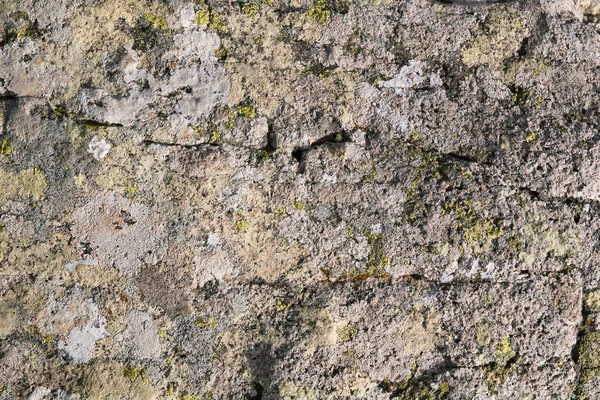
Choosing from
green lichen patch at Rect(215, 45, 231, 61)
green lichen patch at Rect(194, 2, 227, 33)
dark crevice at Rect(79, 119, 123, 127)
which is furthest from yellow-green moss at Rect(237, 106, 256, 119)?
dark crevice at Rect(79, 119, 123, 127)

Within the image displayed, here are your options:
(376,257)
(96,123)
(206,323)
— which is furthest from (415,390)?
(96,123)

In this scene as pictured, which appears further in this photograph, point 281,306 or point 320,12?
point 320,12

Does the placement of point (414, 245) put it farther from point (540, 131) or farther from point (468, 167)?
point (540, 131)

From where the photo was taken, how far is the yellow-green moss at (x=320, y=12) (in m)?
2.20

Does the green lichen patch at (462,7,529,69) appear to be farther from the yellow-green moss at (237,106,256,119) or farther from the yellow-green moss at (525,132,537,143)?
the yellow-green moss at (237,106,256,119)

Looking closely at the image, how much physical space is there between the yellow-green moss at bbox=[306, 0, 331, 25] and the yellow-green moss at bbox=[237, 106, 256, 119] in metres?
0.40

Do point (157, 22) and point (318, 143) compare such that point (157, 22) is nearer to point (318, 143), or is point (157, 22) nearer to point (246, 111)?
point (246, 111)

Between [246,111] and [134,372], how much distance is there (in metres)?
0.94

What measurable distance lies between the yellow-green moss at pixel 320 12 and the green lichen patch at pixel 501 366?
1.26 meters

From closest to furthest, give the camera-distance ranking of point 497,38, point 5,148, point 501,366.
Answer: point 5,148 → point 501,366 → point 497,38

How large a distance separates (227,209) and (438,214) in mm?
712

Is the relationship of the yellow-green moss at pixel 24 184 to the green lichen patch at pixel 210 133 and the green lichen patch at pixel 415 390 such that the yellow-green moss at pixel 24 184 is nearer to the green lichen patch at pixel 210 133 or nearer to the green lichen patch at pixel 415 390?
the green lichen patch at pixel 210 133

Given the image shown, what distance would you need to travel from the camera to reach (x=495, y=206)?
84.4 inches

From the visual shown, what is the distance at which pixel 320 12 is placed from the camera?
2.21 metres
